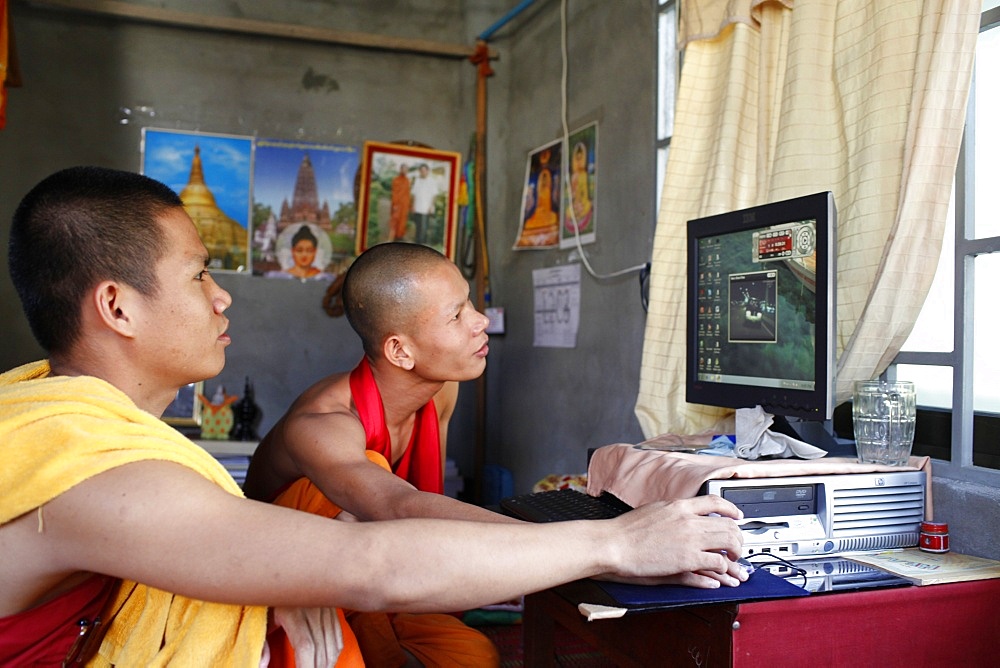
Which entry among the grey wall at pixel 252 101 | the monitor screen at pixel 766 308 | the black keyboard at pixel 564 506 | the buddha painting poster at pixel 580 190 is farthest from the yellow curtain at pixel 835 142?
Answer: the grey wall at pixel 252 101

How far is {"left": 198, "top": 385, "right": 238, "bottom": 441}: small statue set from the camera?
4.08m

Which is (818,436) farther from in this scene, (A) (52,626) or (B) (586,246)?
(B) (586,246)

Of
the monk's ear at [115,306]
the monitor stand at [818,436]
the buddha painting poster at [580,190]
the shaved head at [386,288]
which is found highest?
the buddha painting poster at [580,190]

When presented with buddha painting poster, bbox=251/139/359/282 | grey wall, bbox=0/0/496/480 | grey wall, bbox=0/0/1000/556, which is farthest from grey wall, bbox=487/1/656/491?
buddha painting poster, bbox=251/139/359/282

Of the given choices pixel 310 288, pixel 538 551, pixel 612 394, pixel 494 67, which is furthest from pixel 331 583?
pixel 494 67

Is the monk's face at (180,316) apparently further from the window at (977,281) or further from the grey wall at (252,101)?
the grey wall at (252,101)

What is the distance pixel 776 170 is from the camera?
204cm

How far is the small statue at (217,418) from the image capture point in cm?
408

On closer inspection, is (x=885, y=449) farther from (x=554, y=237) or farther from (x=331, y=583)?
(x=554, y=237)

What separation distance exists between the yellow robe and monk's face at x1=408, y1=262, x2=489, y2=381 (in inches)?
39.3

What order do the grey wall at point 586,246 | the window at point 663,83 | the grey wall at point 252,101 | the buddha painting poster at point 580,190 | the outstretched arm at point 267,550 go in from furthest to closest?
the grey wall at point 252,101 → the buddha painting poster at point 580,190 → the grey wall at point 586,246 → the window at point 663,83 → the outstretched arm at point 267,550

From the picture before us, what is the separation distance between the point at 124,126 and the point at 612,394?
2.72 meters

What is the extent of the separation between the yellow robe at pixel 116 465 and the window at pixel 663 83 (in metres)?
2.28

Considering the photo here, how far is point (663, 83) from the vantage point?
3.02 meters
